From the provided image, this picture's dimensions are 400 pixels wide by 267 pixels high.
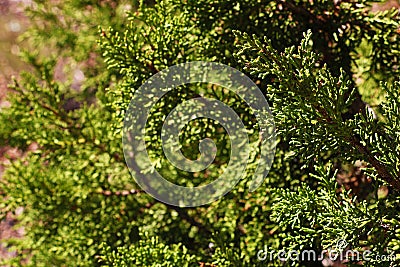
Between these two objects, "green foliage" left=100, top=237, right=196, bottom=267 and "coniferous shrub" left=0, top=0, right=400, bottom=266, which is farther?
"green foliage" left=100, top=237, right=196, bottom=267

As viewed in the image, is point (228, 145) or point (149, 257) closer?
point (149, 257)

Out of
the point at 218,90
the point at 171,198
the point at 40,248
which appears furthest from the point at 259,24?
the point at 40,248

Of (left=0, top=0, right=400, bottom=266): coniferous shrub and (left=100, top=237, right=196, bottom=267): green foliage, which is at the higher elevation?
(left=0, top=0, right=400, bottom=266): coniferous shrub

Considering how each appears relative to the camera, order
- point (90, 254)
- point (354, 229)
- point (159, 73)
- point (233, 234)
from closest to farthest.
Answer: point (354, 229) < point (159, 73) < point (233, 234) < point (90, 254)

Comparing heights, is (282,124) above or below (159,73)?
below

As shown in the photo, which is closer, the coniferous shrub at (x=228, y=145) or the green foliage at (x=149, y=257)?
the coniferous shrub at (x=228, y=145)

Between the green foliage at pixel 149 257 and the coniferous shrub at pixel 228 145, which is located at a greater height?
the coniferous shrub at pixel 228 145

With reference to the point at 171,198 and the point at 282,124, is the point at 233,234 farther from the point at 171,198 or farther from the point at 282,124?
the point at 282,124

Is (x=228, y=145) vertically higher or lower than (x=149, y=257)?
higher
